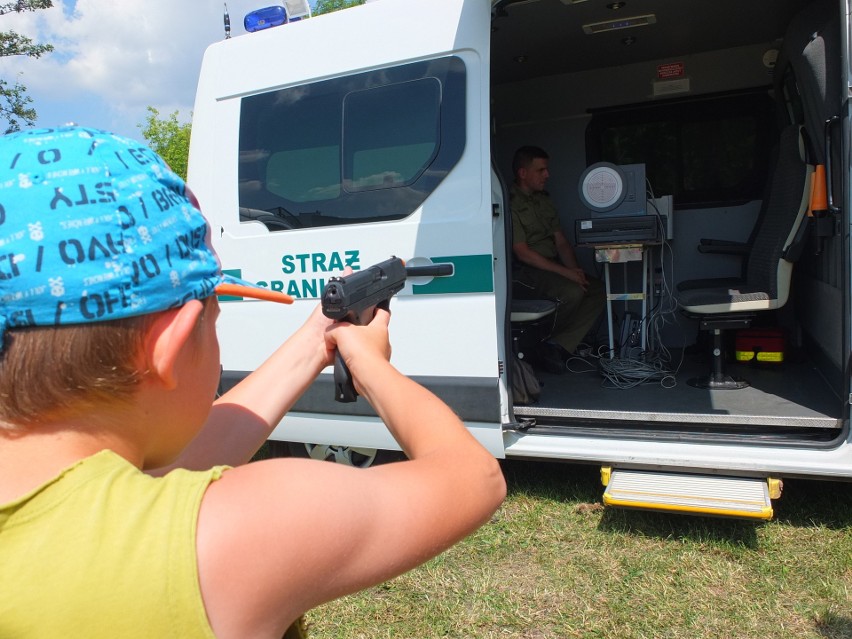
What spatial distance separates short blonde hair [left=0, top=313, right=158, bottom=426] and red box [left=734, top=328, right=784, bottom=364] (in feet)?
15.2

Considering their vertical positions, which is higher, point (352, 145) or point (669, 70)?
point (669, 70)

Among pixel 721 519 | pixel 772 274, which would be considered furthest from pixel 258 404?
pixel 772 274

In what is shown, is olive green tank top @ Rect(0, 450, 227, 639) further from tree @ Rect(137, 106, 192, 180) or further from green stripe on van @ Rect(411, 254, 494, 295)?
tree @ Rect(137, 106, 192, 180)

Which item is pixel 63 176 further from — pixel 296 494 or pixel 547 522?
pixel 547 522

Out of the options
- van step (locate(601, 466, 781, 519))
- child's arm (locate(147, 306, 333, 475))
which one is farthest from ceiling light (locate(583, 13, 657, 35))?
child's arm (locate(147, 306, 333, 475))

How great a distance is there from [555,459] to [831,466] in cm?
115

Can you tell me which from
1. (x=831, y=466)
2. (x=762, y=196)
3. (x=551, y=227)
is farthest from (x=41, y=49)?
(x=831, y=466)

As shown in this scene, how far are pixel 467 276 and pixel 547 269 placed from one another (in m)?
2.12

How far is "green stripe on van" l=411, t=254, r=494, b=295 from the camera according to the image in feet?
10.1

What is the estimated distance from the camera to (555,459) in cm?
324

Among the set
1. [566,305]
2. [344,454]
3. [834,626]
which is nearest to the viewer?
[834,626]

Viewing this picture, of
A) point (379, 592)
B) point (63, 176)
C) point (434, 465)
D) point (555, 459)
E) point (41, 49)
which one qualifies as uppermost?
point (41, 49)

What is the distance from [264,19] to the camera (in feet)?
12.0

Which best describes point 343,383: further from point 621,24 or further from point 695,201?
point 695,201
